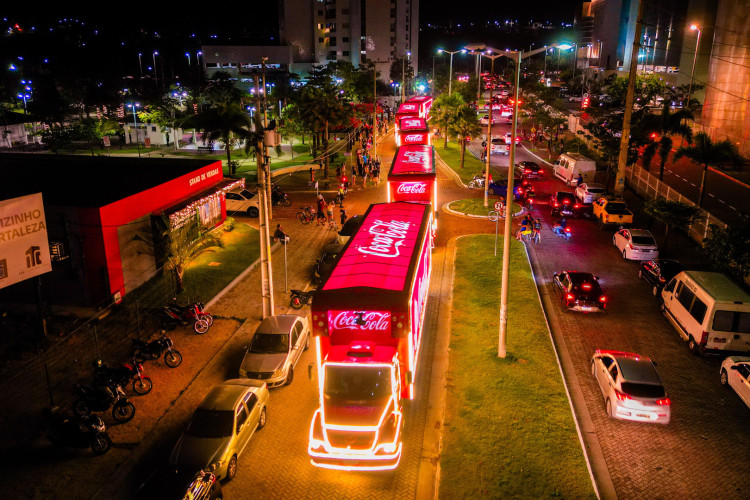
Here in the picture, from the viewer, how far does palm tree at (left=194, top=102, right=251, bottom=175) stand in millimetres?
20641

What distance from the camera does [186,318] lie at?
64.4ft

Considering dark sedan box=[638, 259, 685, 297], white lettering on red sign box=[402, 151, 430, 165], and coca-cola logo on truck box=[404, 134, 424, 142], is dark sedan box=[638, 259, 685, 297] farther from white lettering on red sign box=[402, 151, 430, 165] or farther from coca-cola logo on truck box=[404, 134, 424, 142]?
coca-cola logo on truck box=[404, 134, 424, 142]

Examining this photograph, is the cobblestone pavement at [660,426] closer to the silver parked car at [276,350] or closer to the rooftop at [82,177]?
the silver parked car at [276,350]

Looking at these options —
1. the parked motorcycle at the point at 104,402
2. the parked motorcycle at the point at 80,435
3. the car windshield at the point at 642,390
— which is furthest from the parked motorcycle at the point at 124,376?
the car windshield at the point at 642,390

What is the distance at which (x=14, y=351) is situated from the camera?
1823 cm

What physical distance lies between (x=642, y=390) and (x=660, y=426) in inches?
44.6

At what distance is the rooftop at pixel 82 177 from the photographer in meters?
23.2

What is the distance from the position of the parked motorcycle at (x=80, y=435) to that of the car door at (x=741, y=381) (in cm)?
1742

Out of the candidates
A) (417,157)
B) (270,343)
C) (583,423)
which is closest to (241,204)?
(417,157)

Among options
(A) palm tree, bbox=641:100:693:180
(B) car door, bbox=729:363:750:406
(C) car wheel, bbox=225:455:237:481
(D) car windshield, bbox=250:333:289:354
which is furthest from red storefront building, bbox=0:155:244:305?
(A) palm tree, bbox=641:100:693:180

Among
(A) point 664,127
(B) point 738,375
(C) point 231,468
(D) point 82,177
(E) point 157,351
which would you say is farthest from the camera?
(A) point 664,127

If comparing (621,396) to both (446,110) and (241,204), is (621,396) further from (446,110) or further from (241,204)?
(446,110)

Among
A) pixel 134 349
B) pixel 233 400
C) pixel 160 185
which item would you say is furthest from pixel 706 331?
pixel 160 185

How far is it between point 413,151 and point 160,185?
1322 centimetres
